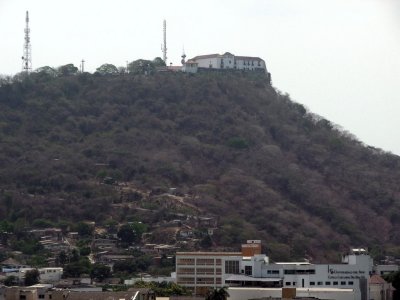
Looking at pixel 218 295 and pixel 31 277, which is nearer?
pixel 218 295

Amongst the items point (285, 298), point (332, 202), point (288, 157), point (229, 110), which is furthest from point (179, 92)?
point (285, 298)

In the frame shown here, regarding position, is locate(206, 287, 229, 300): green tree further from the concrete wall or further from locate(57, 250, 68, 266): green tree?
locate(57, 250, 68, 266): green tree

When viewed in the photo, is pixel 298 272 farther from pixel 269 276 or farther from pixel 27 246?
pixel 27 246

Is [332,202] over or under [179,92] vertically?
under

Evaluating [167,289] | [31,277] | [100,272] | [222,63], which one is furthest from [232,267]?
[222,63]

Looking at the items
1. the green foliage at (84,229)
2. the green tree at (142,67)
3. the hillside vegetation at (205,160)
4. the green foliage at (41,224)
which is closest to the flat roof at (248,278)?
the hillside vegetation at (205,160)

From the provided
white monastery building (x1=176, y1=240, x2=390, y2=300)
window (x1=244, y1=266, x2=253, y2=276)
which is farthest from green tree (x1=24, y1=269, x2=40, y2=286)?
window (x1=244, y1=266, x2=253, y2=276)

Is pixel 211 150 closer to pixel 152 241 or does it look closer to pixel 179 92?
pixel 179 92
